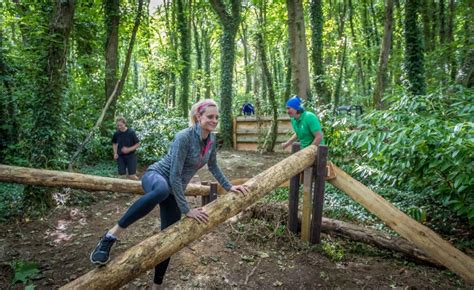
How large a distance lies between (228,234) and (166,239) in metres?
2.54

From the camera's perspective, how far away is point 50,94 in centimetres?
581

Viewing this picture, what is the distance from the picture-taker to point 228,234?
4984 millimetres

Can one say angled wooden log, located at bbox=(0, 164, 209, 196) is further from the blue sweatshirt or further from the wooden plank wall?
the wooden plank wall

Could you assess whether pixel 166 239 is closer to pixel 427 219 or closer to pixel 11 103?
pixel 427 219

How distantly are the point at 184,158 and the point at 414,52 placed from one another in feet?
30.9

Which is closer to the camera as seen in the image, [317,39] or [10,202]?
[10,202]

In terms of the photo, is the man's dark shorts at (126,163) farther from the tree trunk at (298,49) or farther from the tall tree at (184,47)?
the tall tree at (184,47)

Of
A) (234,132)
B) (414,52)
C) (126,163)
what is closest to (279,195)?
(126,163)

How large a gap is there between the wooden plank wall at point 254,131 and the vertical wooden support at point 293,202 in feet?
25.5

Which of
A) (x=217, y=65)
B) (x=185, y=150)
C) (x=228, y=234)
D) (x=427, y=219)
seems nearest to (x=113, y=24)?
(x=228, y=234)

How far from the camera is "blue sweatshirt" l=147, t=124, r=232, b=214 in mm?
2783

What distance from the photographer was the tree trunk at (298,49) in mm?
11039

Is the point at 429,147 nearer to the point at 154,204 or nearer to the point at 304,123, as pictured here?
the point at 304,123

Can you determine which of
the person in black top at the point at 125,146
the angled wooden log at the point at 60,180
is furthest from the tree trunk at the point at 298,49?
the angled wooden log at the point at 60,180
